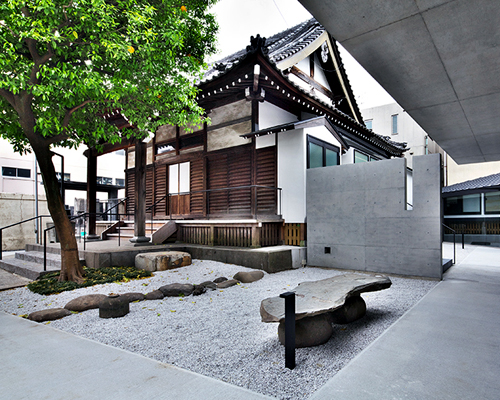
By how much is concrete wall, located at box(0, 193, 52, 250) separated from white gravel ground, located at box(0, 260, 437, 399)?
30.8 feet

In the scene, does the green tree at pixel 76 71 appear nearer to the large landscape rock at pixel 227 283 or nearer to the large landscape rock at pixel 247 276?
the large landscape rock at pixel 227 283

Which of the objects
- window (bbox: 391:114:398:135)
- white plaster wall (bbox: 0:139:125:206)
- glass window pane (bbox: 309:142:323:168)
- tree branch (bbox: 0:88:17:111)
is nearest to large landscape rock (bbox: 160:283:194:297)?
tree branch (bbox: 0:88:17:111)

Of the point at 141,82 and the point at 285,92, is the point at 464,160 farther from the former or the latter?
the point at 141,82

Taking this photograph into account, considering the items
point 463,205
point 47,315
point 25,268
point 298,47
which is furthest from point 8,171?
point 463,205

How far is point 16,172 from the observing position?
2005cm

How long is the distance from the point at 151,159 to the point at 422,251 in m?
9.83

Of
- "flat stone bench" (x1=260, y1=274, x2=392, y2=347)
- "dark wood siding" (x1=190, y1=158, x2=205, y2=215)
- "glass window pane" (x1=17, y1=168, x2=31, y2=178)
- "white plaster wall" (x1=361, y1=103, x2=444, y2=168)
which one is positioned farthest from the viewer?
"white plaster wall" (x1=361, y1=103, x2=444, y2=168)

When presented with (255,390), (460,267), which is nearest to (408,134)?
(460,267)

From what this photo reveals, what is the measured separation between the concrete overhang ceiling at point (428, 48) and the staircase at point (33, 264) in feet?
22.8

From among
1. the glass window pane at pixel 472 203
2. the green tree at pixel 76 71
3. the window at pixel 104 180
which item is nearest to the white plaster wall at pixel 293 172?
the green tree at pixel 76 71

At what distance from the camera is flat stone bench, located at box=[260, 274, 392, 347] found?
2.96 metres

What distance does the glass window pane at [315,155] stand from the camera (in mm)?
8570

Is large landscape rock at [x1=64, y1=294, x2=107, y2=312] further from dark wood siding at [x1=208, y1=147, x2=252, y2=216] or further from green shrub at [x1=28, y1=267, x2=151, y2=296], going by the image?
dark wood siding at [x1=208, y1=147, x2=252, y2=216]

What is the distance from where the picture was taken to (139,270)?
22.6 ft
